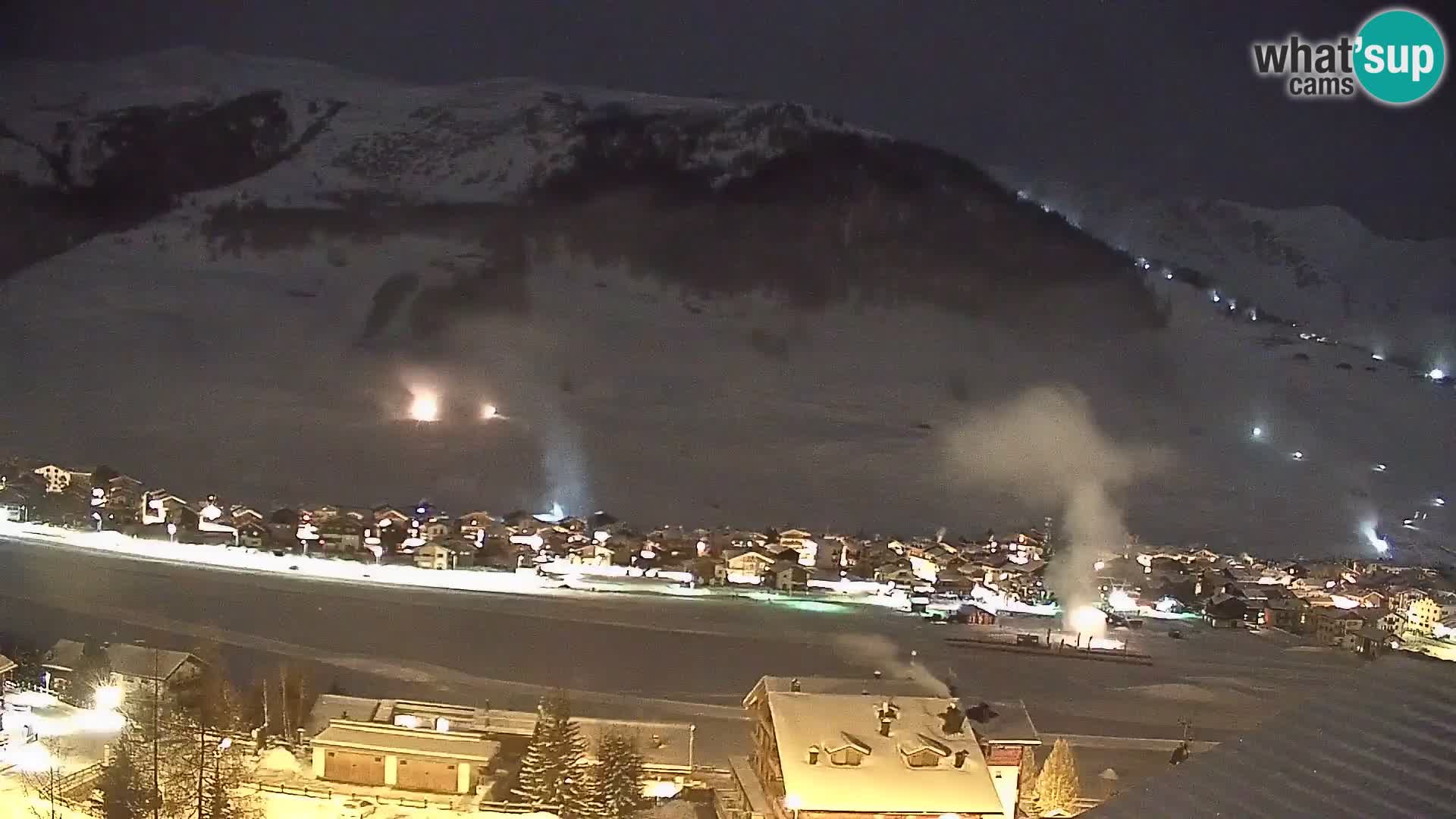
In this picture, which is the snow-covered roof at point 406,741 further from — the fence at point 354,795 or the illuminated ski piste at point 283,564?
the illuminated ski piste at point 283,564

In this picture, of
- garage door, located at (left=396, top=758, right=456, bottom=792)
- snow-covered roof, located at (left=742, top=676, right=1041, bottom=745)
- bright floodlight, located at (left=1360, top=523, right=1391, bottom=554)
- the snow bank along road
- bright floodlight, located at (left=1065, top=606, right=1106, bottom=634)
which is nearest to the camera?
garage door, located at (left=396, top=758, right=456, bottom=792)

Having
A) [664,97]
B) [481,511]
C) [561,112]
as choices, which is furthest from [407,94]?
[481,511]

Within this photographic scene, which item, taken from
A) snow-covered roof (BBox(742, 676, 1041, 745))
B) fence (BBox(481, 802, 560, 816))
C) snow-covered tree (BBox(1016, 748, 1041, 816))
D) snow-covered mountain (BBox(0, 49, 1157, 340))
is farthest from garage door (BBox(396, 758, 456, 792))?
snow-covered mountain (BBox(0, 49, 1157, 340))

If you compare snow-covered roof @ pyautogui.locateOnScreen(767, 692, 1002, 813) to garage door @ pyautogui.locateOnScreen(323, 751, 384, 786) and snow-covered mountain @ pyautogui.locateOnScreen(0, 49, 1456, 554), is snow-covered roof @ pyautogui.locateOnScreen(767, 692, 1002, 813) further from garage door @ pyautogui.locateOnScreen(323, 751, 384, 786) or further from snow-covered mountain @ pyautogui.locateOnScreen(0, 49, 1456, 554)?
snow-covered mountain @ pyautogui.locateOnScreen(0, 49, 1456, 554)

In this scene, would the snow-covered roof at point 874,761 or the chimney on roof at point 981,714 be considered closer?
the snow-covered roof at point 874,761

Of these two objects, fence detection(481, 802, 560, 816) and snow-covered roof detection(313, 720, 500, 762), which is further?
snow-covered roof detection(313, 720, 500, 762)

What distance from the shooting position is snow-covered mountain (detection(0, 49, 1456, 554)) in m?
8.91

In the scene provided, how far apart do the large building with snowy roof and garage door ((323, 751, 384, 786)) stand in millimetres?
1177

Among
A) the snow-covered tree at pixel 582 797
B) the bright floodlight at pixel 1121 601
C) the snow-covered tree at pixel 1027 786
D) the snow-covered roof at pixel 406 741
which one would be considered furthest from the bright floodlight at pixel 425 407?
the snow-covered tree at pixel 1027 786

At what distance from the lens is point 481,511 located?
768 cm

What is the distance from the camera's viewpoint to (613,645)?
191 inches

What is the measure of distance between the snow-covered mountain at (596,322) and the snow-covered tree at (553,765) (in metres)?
4.60

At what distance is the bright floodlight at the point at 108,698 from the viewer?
382 centimetres

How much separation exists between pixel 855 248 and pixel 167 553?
10.2m
